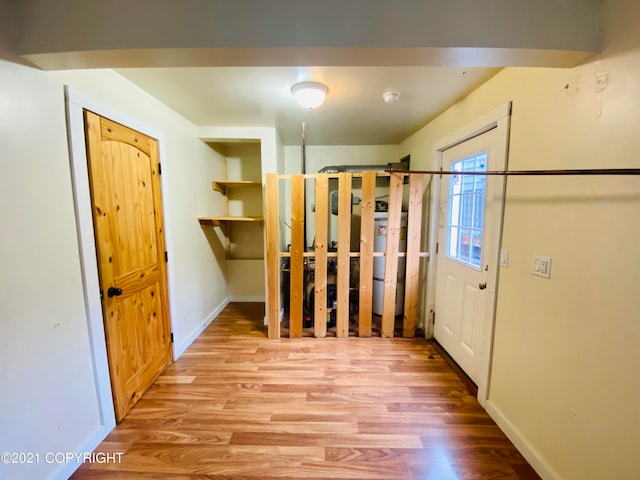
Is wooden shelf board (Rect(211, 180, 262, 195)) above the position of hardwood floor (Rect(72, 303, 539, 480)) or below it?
above

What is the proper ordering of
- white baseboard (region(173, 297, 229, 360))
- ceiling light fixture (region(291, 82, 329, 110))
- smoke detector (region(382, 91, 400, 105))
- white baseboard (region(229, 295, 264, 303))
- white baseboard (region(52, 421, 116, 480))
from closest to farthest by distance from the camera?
1. white baseboard (region(52, 421, 116, 480))
2. ceiling light fixture (region(291, 82, 329, 110))
3. smoke detector (region(382, 91, 400, 105))
4. white baseboard (region(173, 297, 229, 360))
5. white baseboard (region(229, 295, 264, 303))

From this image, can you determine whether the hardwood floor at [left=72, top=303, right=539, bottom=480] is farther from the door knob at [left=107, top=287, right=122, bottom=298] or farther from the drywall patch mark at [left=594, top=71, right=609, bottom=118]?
the drywall patch mark at [left=594, top=71, right=609, bottom=118]

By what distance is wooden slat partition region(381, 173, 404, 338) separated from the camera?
262 centimetres

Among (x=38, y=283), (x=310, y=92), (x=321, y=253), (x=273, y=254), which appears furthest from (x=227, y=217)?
(x=38, y=283)

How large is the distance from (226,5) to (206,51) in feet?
0.65

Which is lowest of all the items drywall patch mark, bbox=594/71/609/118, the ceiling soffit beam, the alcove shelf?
the alcove shelf

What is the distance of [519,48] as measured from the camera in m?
1.06

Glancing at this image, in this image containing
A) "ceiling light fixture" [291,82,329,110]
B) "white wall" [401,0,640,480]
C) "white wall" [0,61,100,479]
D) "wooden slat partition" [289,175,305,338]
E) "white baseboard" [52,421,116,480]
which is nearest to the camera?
"white wall" [401,0,640,480]

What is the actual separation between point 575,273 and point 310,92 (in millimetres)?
1835

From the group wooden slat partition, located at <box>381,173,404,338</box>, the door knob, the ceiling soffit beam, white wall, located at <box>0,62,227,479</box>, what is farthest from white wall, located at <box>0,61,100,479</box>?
wooden slat partition, located at <box>381,173,404,338</box>

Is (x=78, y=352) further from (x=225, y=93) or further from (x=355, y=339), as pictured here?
(x=355, y=339)

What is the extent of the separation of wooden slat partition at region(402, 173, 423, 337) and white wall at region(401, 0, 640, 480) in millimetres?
1032

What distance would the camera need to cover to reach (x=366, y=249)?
2.71 m

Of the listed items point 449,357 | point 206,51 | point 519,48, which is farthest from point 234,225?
point 519,48
